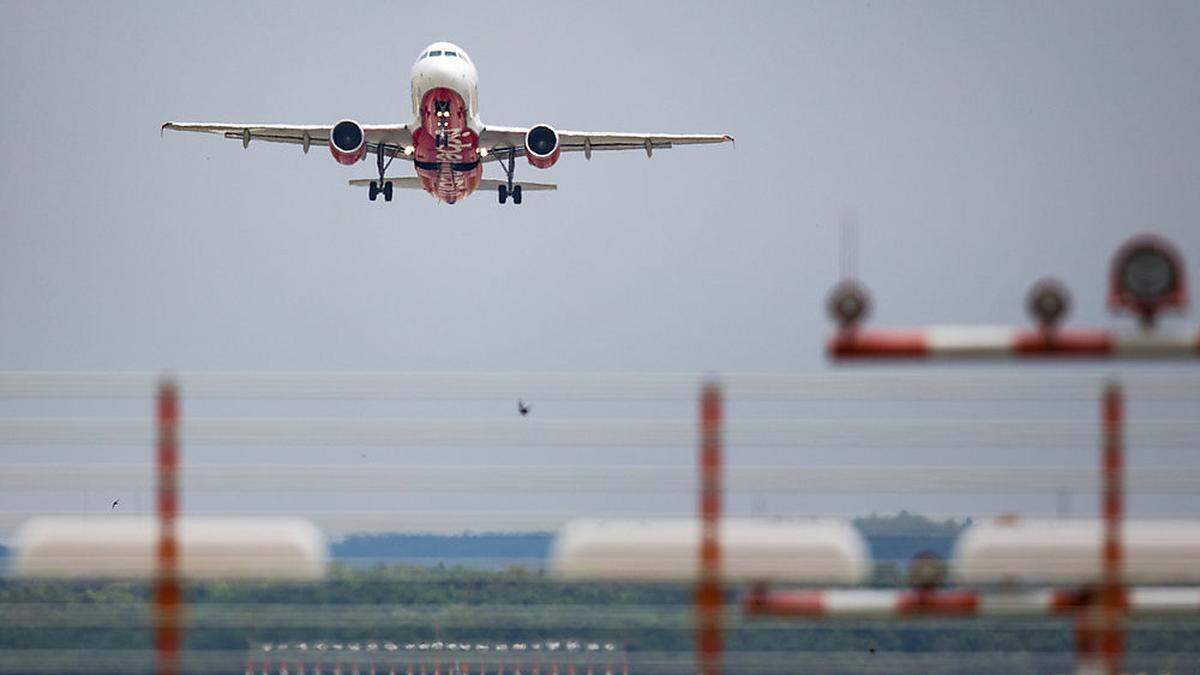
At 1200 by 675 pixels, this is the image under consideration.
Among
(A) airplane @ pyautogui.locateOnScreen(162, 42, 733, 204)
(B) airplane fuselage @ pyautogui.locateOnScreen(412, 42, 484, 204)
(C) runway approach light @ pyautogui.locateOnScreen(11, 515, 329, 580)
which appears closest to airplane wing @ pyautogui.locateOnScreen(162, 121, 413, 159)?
(A) airplane @ pyautogui.locateOnScreen(162, 42, 733, 204)

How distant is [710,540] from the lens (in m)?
6.86

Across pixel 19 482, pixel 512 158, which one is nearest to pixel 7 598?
pixel 19 482

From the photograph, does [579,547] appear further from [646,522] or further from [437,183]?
[437,183]

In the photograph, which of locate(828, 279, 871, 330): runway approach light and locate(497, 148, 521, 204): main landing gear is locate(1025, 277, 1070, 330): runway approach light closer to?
locate(828, 279, 871, 330): runway approach light

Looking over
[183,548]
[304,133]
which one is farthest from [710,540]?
[304,133]

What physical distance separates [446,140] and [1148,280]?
161 feet

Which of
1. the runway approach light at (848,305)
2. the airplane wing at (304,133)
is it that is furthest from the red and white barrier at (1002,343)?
the airplane wing at (304,133)

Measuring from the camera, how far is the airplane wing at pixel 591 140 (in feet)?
202

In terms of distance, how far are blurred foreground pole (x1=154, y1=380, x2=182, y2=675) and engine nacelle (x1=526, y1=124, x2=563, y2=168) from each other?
49570mm

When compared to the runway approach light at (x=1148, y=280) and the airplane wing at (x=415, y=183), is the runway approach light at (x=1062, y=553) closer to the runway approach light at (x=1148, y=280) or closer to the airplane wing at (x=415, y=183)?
the runway approach light at (x=1148, y=280)

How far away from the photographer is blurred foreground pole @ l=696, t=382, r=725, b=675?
677cm

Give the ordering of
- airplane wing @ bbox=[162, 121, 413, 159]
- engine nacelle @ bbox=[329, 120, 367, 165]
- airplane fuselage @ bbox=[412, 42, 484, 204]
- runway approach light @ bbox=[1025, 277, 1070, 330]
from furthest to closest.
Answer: airplane wing @ bbox=[162, 121, 413, 159] < engine nacelle @ bbox=[329, 120, 367, 165] < airplane fuselage @ bbox=[412, 42, 484, 204] < runway approach light @ bbox=[1025, 277, 1070, 330]

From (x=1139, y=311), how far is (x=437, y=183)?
52.7 meters

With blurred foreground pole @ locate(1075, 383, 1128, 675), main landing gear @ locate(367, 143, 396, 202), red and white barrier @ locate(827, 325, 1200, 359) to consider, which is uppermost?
main landing gear @ locate(367, 143, 396, 202)
